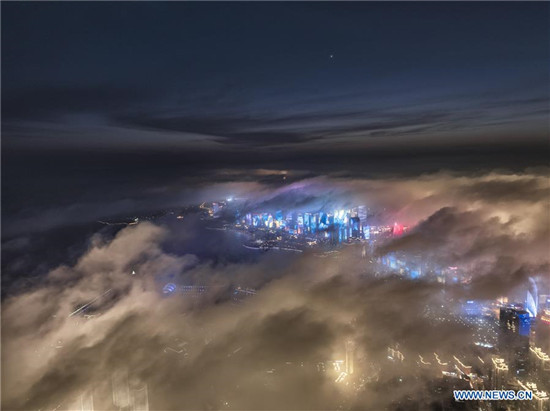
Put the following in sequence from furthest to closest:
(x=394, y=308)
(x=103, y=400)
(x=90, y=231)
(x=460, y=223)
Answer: (x=460, y=223) → (x=90, y=231) → (x=394, y=308) → (x=103, y=400)

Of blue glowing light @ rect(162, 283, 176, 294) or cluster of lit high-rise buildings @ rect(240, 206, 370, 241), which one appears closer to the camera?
blue glowing light @ rect(162, 283, 176, 294)

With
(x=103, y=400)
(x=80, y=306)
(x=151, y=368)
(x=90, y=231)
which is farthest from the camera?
(x=90, y=231)

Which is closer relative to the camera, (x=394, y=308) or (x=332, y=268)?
(x=394, y=308)

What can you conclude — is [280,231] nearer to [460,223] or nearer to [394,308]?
[394,308]

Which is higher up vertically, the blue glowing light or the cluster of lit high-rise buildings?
the cluster of lit high-rise buildings

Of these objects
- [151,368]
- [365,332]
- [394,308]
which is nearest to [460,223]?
[394,308]

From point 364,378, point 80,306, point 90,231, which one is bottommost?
point 364,378

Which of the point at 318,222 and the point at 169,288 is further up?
the point at 318,222

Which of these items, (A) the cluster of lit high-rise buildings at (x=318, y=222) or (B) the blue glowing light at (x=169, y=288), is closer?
(B) the blue glowing light at (x=169, y=288)

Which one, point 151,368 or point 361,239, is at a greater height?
point 361,239

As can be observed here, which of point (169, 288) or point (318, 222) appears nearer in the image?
point (169, 288)

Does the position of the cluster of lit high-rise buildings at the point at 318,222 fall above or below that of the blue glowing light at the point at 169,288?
above
